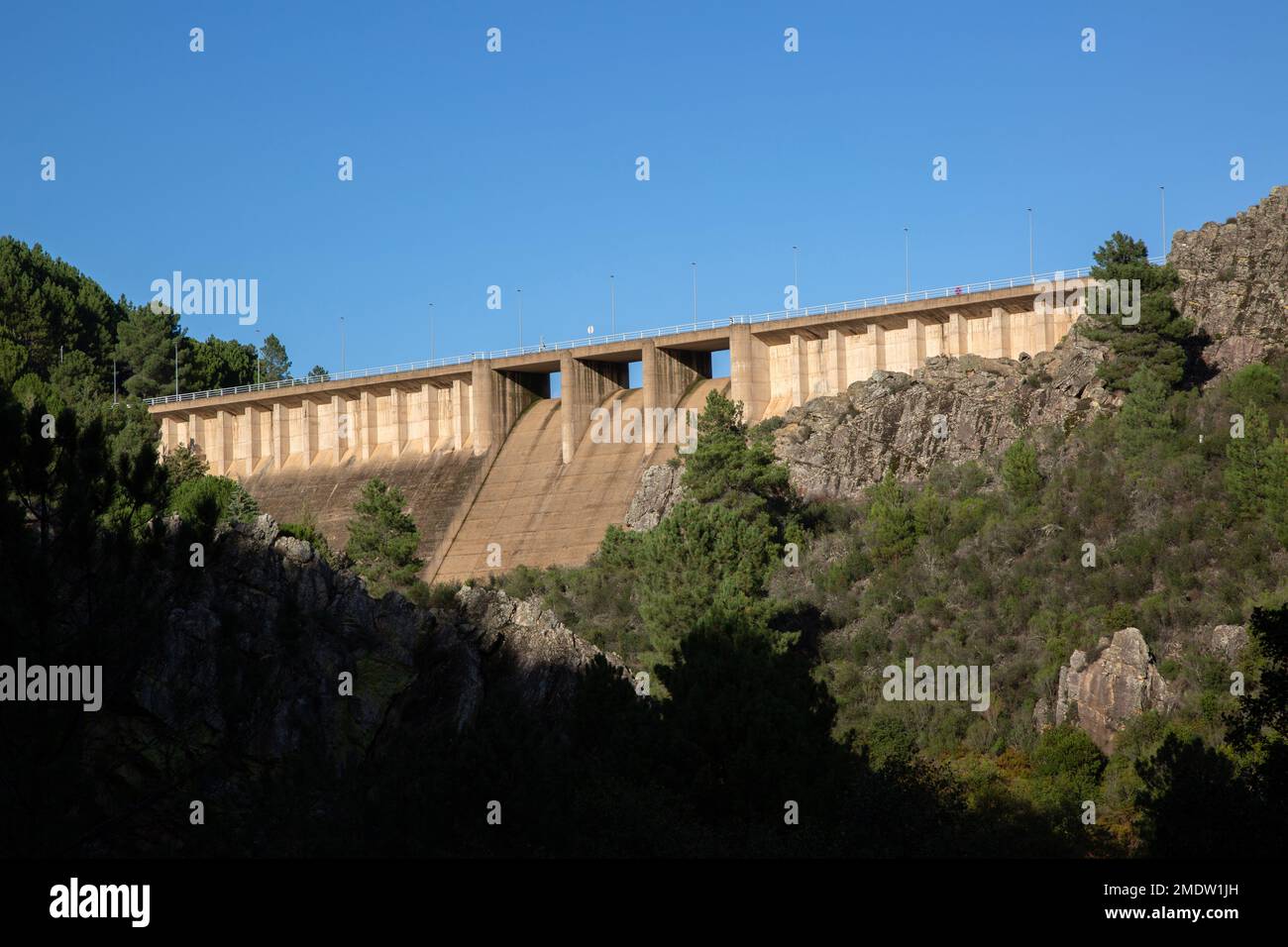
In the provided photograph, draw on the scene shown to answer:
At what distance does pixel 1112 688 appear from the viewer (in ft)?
173

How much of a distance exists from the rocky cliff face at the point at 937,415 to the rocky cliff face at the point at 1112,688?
1874 centimetres

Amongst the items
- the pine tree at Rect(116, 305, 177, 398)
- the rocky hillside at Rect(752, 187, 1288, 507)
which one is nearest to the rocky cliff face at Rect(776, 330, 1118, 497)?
the rocky hillside at Rect(752, 187, 1288, 507)

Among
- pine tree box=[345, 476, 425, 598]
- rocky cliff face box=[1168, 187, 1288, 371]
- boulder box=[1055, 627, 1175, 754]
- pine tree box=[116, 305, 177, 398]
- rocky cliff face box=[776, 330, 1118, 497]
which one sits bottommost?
A: boulder box=[1055, 627, 1175, 754]

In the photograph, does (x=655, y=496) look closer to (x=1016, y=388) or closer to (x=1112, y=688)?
(x=1016, y=388)

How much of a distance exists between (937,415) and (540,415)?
995 inches

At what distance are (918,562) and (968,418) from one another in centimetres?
965

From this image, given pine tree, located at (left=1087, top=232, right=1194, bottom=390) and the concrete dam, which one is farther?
the concrete dam

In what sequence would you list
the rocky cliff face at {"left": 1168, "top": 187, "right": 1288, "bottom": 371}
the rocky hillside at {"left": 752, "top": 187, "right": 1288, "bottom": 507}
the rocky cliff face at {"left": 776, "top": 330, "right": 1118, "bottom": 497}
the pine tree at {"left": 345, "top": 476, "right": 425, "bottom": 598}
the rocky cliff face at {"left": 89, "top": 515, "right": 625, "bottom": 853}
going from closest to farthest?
1. the rocky cliff face at {"left": 89, "top": 515, "right": 625, "bottom": 853}
2. the rocky cliff face at {"left": 1168, "top": 187, "right": 1288, "bottom": 371}
3. the rocky hillside at {"left": 752, "top": 187, "right": 1288, "bottom": 507}
4. the rocky cliff face at {"left": 776, "top": 330, "right": 1118, "bottom": 497}
5. the pine tree at {"left": 345, "top": 476, "right": 425, "bottom": 598}

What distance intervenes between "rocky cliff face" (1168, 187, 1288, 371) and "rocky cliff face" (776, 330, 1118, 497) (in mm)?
4585

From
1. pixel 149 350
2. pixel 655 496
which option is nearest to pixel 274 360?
pixel 149 350

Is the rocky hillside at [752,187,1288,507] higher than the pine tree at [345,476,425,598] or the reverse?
higher

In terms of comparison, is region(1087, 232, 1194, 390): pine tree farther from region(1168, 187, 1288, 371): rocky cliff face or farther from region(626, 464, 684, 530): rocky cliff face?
region(626, 464, 684, 530): rocky cliff face

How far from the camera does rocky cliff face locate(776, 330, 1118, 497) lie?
71812mm
